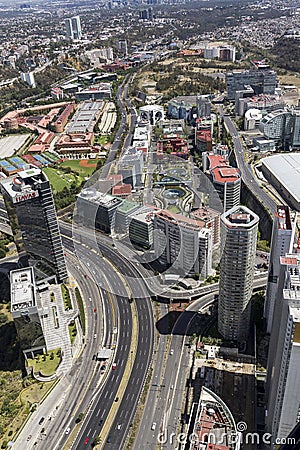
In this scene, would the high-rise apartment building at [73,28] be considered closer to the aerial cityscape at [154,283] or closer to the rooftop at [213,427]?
the aerial cityscape at [154,283]

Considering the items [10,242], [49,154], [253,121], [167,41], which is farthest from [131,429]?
[167,41]

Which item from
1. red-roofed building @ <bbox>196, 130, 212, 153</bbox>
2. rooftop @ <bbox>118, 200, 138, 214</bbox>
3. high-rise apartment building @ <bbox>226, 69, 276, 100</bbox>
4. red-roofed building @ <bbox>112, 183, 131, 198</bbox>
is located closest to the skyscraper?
rooftop @ <bbox>118, 200, 138, 214</bbox>

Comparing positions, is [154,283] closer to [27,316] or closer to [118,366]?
[118,366]

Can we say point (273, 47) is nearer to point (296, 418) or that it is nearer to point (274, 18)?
point (274, 18)

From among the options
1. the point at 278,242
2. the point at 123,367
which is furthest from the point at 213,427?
the point at 278,242

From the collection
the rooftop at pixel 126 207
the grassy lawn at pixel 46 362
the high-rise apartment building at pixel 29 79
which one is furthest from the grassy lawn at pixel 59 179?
the high-rise apartment building at pixel 29 79

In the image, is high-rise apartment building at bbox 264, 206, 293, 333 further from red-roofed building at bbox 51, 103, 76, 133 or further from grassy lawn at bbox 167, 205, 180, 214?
red-roofed building at bbox 51, 103, 76, 133

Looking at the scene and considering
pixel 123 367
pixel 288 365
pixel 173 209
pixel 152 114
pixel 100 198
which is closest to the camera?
pixel 288 365
